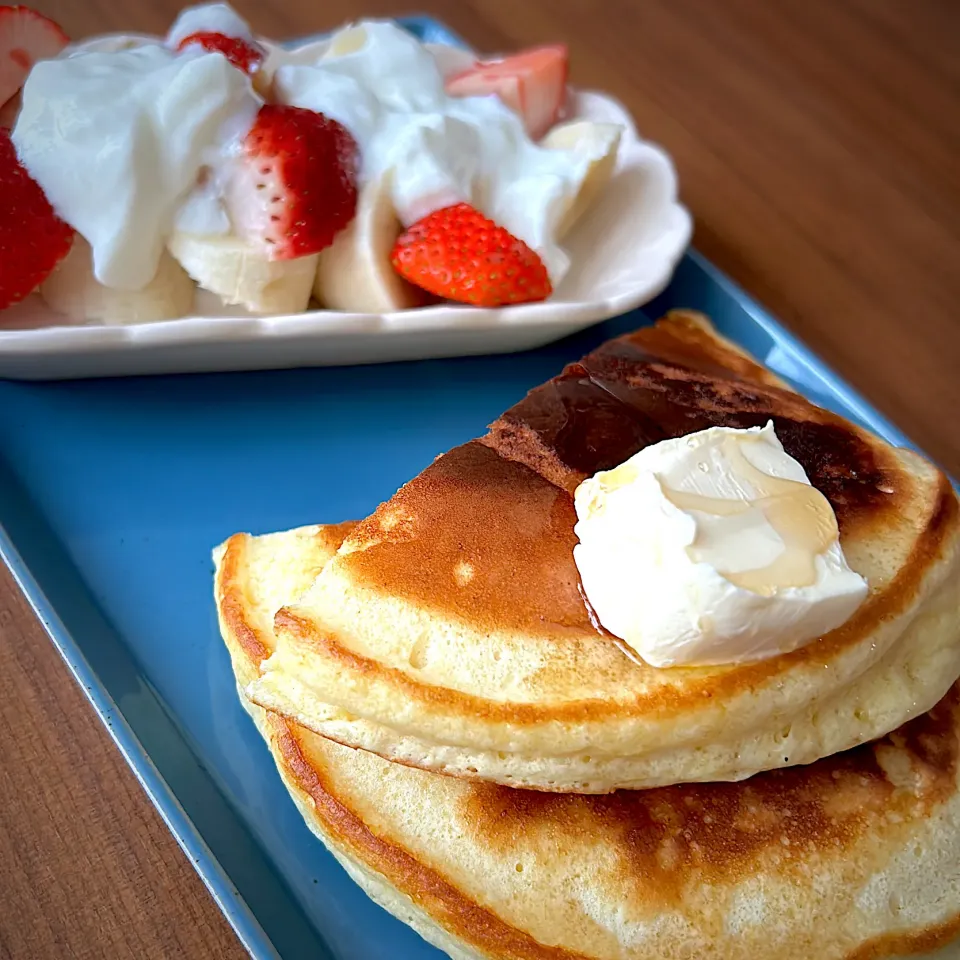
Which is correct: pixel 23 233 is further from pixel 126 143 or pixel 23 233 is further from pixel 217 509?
pixel 217 509

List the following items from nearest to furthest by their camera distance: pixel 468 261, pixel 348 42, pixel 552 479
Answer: pixel 552 479, pixel 468 261, pixel 348 42

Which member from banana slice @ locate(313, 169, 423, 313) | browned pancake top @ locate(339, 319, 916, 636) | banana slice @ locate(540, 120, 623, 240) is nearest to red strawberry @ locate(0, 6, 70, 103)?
banana slice @ locate(313, 169, 423, 313)

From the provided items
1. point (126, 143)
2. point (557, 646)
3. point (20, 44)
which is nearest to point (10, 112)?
point (20, 44)

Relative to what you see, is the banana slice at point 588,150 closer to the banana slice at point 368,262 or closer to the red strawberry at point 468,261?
the red strawberry at point 468,261

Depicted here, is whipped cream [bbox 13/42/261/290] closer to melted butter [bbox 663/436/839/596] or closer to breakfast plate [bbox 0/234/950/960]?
breakfast plate [bbox 0/234/950/960]

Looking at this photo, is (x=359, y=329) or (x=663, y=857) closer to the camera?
(x=663, y=857)

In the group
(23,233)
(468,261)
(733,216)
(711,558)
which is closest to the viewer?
(711,558)

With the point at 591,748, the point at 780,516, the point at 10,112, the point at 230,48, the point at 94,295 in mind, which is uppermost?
the point at 780,516
